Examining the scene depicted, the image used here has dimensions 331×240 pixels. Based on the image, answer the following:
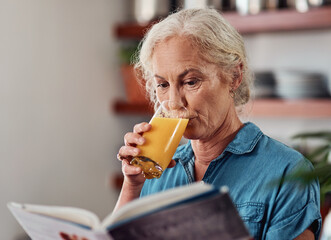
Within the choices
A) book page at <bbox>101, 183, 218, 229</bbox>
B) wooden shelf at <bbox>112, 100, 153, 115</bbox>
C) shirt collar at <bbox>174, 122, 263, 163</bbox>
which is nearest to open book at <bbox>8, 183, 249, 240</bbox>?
book page at <bbox>101, 183, 218, 229</bbox>

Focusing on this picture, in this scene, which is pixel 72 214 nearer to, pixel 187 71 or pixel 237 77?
pixel 187 71

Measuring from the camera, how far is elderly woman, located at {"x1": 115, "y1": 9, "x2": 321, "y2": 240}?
1.33m

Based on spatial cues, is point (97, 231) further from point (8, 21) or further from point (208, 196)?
point (8, 21)

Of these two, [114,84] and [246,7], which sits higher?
[246,7]

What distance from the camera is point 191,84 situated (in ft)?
4.70

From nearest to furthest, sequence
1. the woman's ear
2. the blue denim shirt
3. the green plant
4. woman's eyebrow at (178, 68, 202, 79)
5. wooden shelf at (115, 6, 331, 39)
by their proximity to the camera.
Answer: the green plant → the blue denim shirt → woman's eyebrow at (178, 68, 202, 79) → the woman's ear → wooden shelf at (115, 6, 331, 39)

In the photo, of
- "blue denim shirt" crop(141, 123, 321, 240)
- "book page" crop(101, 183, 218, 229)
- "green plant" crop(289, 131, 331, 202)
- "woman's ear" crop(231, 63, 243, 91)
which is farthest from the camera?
"woman's ear" crop(231, 63, 243, 91)

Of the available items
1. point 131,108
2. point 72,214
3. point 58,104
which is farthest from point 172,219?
point 131,108

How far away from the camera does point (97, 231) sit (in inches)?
34.3

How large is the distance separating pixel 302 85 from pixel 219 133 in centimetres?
160

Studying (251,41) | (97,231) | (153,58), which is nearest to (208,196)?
(97,231)

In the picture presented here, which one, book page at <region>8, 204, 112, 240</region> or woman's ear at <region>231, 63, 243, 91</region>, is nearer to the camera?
book page at <region>8, 204, 112, 240</region>

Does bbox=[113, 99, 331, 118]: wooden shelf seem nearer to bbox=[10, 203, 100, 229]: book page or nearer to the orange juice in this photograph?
the orange juice

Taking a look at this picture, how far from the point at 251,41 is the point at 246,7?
382 millimetres
